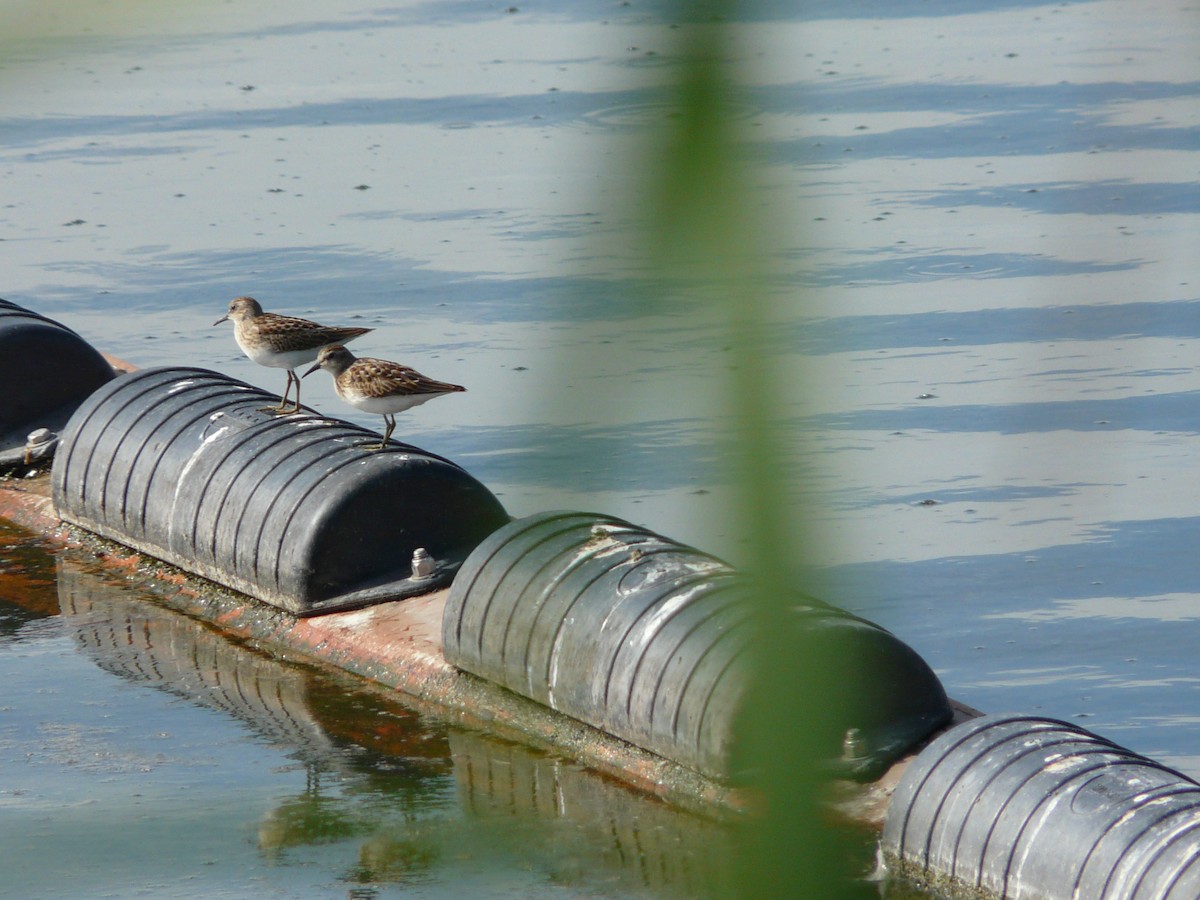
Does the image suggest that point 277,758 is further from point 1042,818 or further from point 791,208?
point 791,208

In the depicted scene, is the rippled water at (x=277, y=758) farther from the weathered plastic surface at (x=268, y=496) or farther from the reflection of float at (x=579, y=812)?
the weathered plastic surface at (x=268, y=496)

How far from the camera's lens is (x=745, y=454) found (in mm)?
715

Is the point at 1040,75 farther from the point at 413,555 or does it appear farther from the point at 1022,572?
the point at 1022,572

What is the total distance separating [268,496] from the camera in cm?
805

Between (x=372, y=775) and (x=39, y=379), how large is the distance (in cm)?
454

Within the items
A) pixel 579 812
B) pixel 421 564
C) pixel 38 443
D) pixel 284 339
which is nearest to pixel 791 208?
pixel 579 812

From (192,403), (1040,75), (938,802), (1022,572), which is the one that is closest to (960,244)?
(1022,572)

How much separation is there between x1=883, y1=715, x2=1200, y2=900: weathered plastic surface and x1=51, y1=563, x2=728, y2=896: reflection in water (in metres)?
0.75

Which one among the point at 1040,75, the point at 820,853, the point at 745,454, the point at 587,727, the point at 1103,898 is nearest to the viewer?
the point at 745,454

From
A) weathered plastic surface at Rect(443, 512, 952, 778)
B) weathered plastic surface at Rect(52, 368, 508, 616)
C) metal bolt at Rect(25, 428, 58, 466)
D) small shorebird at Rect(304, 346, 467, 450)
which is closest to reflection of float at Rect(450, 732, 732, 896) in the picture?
weathered plastic surface at Rect(443, 512, 952, 778)

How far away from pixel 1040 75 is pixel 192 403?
26.3 ft

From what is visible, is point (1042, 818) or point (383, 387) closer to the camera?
point (1042, 818)

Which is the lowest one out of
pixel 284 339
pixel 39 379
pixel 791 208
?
pixel 39 379

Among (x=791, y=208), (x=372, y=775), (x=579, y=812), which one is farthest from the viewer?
(x=372, y=775)
